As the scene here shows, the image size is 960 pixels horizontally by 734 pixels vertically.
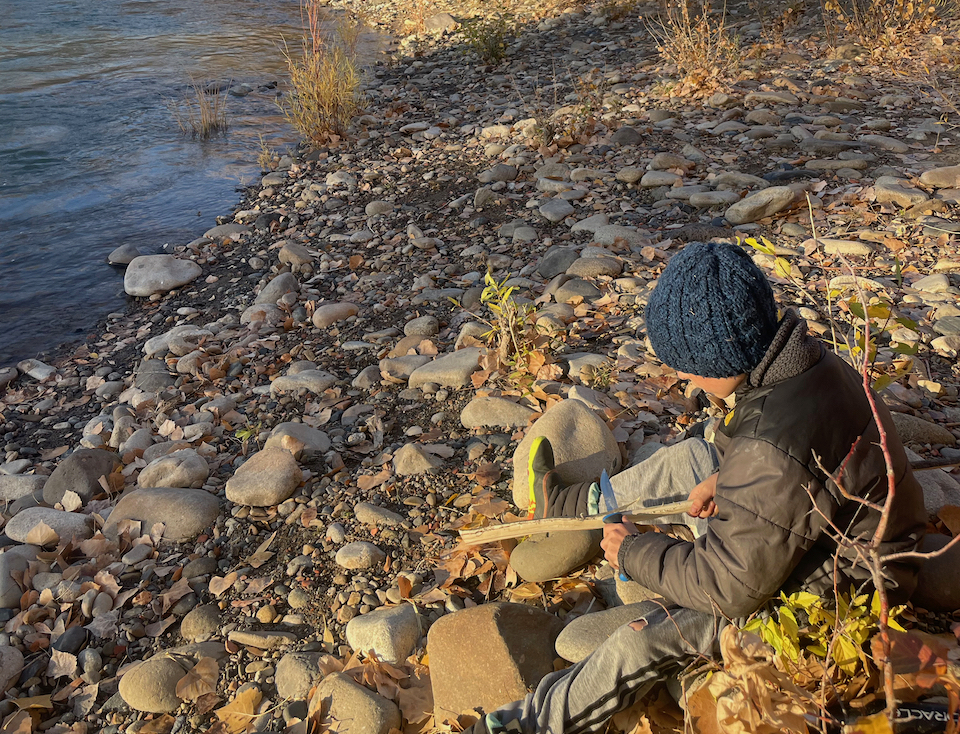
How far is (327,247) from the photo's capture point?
5762 mm

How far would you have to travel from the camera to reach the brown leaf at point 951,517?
2.27 metres

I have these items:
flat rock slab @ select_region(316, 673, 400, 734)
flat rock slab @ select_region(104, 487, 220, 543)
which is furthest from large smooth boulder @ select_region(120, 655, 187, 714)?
flat rock slab @ select_region(104, 487, 220, 543)

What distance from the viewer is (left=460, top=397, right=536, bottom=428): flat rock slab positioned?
331cm

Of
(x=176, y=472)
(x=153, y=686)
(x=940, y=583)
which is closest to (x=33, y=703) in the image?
(x=153, y=686)

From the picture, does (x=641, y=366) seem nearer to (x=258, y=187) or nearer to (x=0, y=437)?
(x=0, y=437)

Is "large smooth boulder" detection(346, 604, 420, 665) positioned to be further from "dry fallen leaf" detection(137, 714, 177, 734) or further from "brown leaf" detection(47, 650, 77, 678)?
"brown leaf" detection(47, 650, 77, 678)

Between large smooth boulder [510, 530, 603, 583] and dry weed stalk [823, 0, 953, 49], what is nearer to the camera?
large smooth boulder [510, 530, 603, 583]

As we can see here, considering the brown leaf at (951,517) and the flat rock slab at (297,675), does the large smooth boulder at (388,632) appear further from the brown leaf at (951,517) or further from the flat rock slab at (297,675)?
the brown leaf at (951,517)

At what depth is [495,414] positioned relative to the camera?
3346 millimetres

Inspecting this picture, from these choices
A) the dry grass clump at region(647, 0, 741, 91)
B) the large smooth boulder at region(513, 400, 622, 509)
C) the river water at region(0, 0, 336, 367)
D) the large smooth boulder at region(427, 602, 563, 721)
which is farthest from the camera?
the dry grass clump at region(647, 0, 741, 91)

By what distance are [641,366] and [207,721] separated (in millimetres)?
2336

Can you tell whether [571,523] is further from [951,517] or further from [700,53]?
[700,53]

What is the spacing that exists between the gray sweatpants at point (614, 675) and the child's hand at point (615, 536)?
0.66ft

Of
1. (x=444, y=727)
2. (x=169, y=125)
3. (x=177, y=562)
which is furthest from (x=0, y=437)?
(x=169, y=125)
